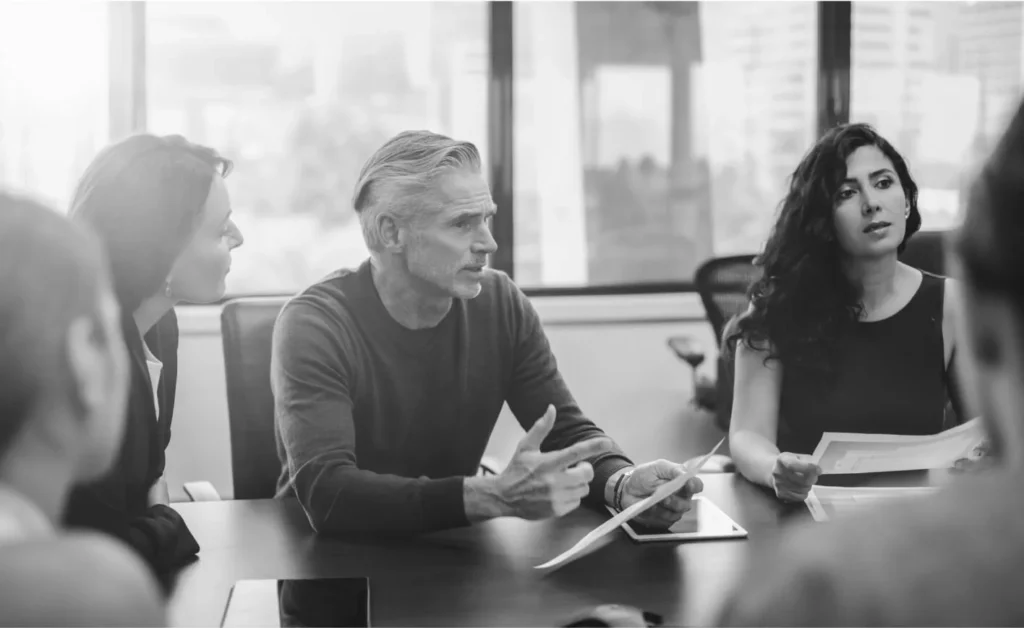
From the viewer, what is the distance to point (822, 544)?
1.77 ft

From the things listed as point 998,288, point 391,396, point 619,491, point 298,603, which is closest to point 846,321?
point 619,491

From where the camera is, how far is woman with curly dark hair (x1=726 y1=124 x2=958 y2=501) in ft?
6.70

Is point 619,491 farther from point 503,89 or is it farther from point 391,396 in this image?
point 503,89

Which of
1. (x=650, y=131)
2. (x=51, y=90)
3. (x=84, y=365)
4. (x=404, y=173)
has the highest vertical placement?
(x=51, y=90)

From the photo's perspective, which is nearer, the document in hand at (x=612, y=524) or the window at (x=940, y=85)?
the document in hand at (x=612, y=524)

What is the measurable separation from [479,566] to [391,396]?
619 millimetres

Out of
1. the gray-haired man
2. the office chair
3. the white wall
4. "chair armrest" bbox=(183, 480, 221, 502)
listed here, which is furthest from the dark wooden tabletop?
the white wall

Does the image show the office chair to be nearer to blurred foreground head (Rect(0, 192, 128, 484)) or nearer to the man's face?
the man's face

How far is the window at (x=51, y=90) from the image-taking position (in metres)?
3.47

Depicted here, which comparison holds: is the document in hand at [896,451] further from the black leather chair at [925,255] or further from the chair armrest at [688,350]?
the chair armrest at [688,350]

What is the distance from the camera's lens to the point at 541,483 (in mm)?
1486

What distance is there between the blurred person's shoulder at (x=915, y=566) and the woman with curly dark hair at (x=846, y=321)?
4.89 feet

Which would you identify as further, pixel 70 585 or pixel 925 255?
pixel 925 255

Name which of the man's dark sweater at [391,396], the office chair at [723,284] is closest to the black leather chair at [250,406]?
the man's dark sweater at [391,396]
